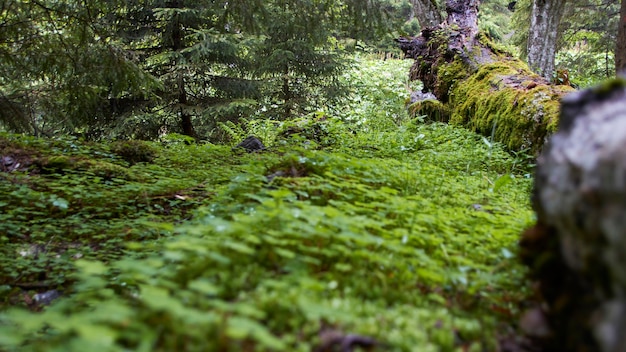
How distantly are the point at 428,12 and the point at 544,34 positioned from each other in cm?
318

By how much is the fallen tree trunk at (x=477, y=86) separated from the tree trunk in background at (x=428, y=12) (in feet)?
3.06

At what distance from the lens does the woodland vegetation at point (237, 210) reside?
1301 mm

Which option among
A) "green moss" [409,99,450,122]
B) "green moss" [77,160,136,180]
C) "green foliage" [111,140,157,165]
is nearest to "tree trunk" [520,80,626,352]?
"green moss" [77,160,136,180]

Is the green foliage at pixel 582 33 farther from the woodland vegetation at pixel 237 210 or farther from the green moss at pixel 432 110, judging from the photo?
the green moss at pixel 432 110

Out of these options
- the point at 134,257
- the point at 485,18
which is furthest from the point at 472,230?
the point at 485,18

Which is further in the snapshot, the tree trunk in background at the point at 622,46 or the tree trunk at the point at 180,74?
the tree trunk at the point at 180,74

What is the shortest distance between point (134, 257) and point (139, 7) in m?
8.74

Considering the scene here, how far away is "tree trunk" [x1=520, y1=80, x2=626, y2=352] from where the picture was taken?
102 cm

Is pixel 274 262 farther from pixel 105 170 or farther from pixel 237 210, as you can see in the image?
pixel 105 170

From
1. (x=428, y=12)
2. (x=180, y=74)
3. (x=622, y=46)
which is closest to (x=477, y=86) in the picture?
(x=622, y=46)

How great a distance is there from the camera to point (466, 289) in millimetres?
1688

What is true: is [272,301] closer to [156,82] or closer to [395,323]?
[395,323]

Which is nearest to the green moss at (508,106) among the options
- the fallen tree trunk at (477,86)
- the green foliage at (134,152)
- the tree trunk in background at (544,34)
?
the fallen tree trunk at (477,86)

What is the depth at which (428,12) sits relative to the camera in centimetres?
998
